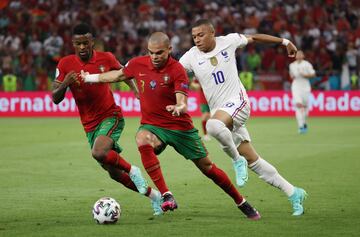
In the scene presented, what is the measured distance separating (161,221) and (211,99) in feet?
5.12

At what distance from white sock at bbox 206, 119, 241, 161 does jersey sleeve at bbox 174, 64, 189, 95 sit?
20.6 inches

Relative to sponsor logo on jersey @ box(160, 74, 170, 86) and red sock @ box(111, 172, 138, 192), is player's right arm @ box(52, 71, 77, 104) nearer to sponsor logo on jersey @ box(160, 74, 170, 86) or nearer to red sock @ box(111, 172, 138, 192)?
sponsor logo on jersey @ box(160, 74, 170, 86)

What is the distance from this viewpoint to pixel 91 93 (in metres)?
10.3

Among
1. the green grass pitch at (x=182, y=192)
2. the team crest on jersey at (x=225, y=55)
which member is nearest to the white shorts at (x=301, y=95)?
the green grass pitch at (x=182, y=192)

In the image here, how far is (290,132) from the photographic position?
23391mm

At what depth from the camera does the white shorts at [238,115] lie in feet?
31.7

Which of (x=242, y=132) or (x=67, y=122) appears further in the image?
(x=67, y=122)

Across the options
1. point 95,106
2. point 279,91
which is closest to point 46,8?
point 279,91

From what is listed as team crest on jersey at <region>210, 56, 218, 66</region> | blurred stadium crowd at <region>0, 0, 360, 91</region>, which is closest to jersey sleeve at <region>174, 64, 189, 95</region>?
team crest on jersey at <region>210, 56, 218, 66</region>

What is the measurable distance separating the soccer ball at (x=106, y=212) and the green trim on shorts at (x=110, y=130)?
114cm

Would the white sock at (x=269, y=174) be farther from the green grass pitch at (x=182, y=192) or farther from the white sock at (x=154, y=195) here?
the white sock at (x=154, y=195)

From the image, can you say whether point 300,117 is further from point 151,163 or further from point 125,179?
point 151,163

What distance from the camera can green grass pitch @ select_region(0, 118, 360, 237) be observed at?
28.9ft

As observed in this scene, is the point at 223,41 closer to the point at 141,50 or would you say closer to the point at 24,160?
the point at 24,160
